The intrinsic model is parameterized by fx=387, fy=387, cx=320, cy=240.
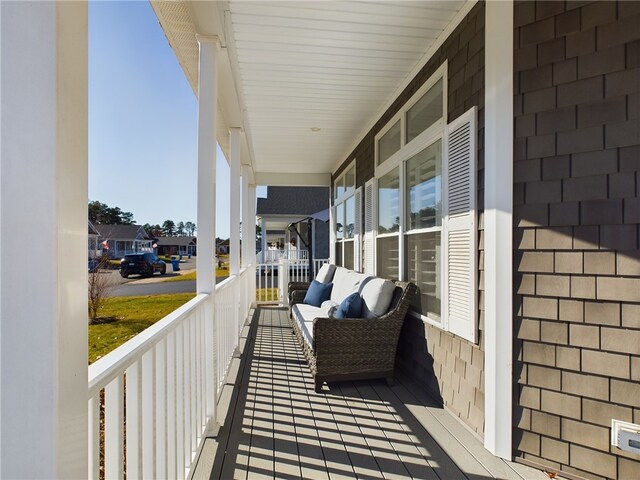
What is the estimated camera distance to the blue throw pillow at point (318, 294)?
554 cm

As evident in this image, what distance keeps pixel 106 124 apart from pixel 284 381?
2639mm

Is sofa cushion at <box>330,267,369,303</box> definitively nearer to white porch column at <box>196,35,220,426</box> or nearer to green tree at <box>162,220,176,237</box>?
white porch column at <box>196,35,220,426</box>

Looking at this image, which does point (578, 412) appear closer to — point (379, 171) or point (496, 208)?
point (496, 208)

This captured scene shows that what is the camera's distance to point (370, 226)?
539 cm

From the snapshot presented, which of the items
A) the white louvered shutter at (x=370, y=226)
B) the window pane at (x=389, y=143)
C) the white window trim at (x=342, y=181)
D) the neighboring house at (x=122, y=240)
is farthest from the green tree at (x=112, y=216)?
the white window trim at (x=342, y=181)

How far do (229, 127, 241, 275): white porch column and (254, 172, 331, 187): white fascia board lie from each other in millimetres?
3914

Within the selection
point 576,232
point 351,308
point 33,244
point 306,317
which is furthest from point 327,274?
point 33,244

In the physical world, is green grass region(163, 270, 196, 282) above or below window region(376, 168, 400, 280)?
below

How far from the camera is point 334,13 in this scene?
108 inches

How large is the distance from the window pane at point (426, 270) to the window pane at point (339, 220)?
3.70 m

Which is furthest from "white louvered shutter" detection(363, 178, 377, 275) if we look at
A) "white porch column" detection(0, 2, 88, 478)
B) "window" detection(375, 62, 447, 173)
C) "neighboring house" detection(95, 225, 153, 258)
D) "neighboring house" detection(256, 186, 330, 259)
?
"neighboring house" detection(256, 186, 330, 259)

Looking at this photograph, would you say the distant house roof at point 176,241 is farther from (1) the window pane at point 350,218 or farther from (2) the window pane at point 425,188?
(1) the window pane at point 350,218

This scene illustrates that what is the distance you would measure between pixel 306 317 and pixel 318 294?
3.32 feet

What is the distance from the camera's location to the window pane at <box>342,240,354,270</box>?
22.1 ft
